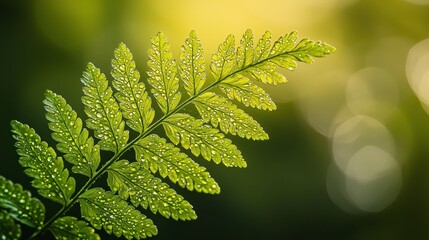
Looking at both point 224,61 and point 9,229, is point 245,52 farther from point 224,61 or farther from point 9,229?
point 9,229

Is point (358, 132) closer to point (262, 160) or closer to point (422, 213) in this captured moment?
point (422, 213)

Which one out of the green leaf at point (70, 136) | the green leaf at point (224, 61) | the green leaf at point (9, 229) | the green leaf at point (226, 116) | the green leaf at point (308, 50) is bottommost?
the green leaf at point (9, 229)

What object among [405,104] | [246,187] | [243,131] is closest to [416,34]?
[405,104]

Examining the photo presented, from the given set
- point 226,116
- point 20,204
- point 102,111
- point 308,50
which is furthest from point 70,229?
point 308,50

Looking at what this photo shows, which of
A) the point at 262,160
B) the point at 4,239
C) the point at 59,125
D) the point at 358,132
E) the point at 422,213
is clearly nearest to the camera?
the point at 4,239

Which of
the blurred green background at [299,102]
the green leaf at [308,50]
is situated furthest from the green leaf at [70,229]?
the blurred green background at [299,102]

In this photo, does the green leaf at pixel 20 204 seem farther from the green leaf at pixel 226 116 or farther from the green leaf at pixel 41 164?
the green leaf at pixel 226 116

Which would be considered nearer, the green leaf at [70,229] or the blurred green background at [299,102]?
the green leaf at [70,229]
